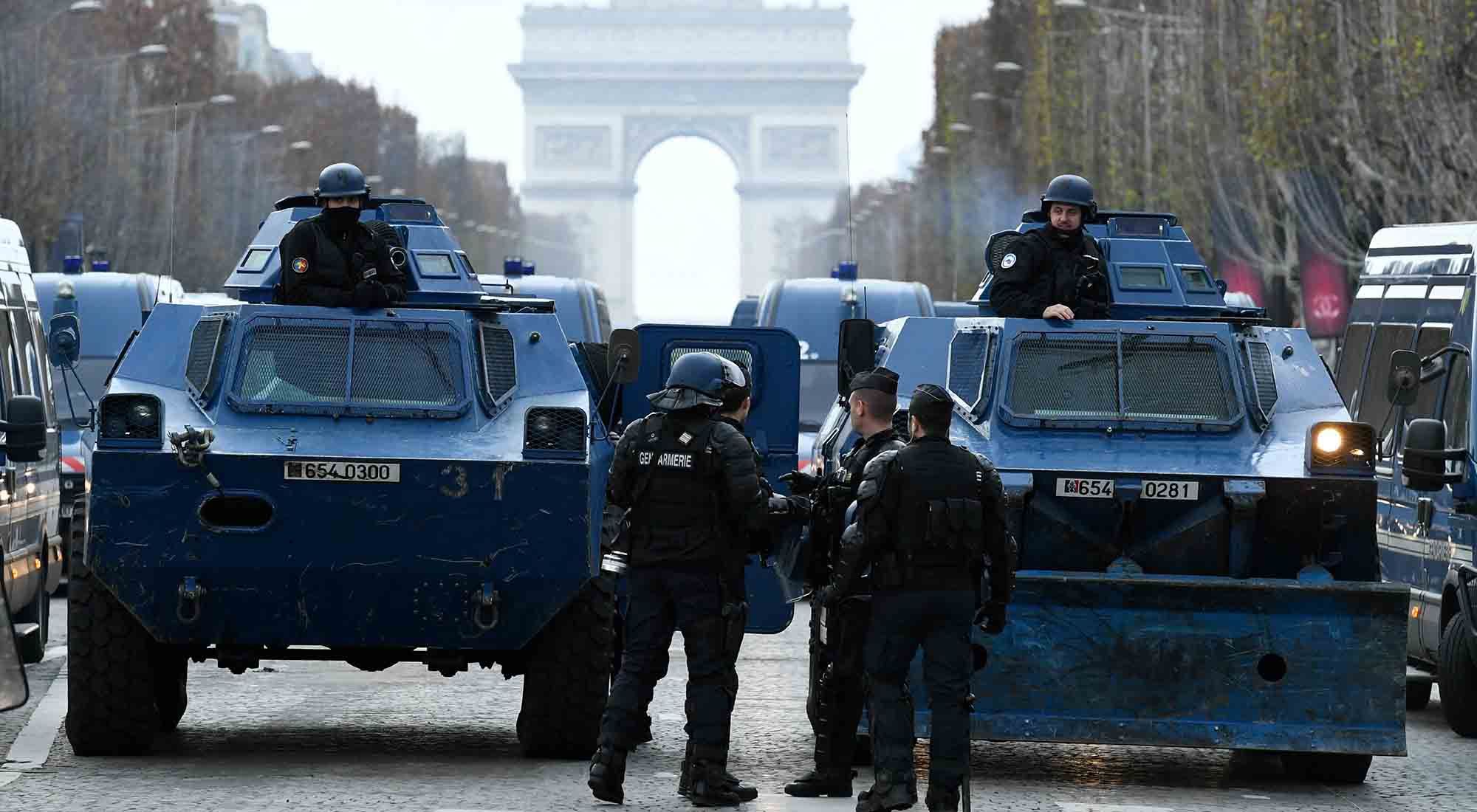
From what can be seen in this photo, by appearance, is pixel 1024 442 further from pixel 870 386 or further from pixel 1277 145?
pixel 1277 145

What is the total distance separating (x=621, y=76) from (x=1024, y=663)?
374ft

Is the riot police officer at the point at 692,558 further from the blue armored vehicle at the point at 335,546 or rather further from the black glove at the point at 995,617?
the blue armored vehicle at the point at 335,546

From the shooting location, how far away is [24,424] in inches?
571

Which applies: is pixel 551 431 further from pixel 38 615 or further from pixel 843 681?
pixel 38 615

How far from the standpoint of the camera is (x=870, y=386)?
38.0ft

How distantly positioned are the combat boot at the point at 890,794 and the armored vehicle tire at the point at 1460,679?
16.8 feet

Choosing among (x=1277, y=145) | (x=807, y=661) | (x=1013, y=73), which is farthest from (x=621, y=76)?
→ (x=807, y=661)

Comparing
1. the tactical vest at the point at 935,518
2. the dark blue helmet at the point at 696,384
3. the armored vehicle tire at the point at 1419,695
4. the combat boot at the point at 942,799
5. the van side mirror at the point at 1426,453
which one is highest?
the dark blue helmet at the point at 696,384

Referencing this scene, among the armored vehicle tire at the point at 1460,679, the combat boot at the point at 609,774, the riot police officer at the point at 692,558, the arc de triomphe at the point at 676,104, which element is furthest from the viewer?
the arc de triomphe at the point at 676,104

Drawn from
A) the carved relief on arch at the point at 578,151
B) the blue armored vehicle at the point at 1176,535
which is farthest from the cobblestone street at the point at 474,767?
the carved relief on arch at the point at 578,151

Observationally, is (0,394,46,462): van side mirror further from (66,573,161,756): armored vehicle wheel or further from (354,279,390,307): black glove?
(66,573,161,756): armored vehicle wheel

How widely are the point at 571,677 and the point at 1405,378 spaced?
420cm

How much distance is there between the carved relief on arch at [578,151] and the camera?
12525cm

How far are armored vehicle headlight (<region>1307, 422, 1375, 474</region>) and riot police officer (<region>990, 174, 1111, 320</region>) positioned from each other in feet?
4.88
